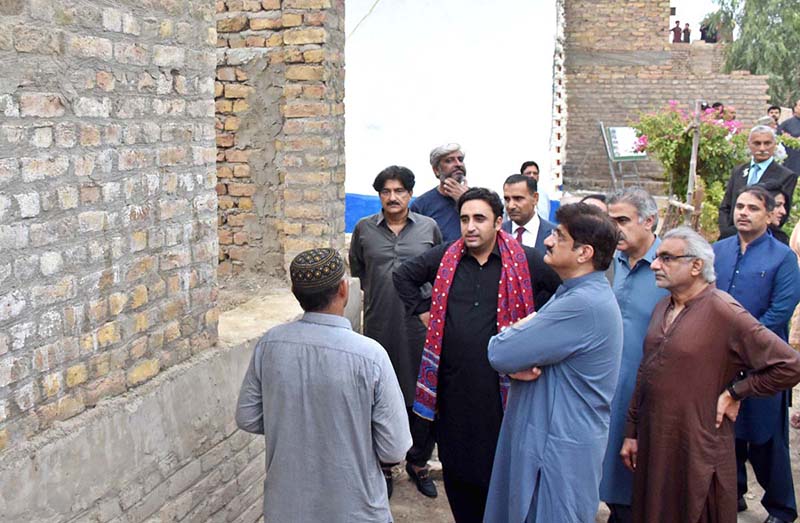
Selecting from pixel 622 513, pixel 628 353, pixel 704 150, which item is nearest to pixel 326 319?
pixel 628 353

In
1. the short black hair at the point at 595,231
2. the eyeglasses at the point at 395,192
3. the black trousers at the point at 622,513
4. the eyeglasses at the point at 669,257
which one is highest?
the eyeglasses at the point at 395,192

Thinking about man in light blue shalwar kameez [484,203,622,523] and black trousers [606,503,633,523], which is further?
black trousers [606,503,633,523]

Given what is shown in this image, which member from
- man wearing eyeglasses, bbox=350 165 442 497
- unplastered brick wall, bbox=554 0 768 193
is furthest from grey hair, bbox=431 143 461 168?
unplastered brick wall, bbox=554 0 768 193

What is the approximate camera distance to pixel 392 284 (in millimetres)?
4684

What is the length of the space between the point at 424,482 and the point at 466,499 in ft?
3.88

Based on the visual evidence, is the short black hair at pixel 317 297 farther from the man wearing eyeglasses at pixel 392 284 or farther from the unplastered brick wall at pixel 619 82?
the unplastered brick wall at pixel 619 82

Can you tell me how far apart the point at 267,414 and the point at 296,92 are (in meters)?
2.54

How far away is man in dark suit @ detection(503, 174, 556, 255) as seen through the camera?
15.5ft

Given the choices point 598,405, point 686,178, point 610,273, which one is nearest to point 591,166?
point 686,178

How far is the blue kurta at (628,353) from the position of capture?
12.4 feet

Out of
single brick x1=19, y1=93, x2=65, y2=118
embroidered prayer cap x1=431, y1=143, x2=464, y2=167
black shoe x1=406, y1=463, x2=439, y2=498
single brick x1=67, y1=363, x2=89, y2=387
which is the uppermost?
single brick x1=19, y1=93, x2=65, y2=118

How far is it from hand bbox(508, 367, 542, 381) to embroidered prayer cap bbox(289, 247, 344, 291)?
804 millimetres

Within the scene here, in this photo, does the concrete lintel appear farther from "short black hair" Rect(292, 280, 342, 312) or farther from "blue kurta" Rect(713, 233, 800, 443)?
"short black hair" Rect(292, 280, 342, 312)

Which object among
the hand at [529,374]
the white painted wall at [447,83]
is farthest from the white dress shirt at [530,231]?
the white painted wall at [447,83]
